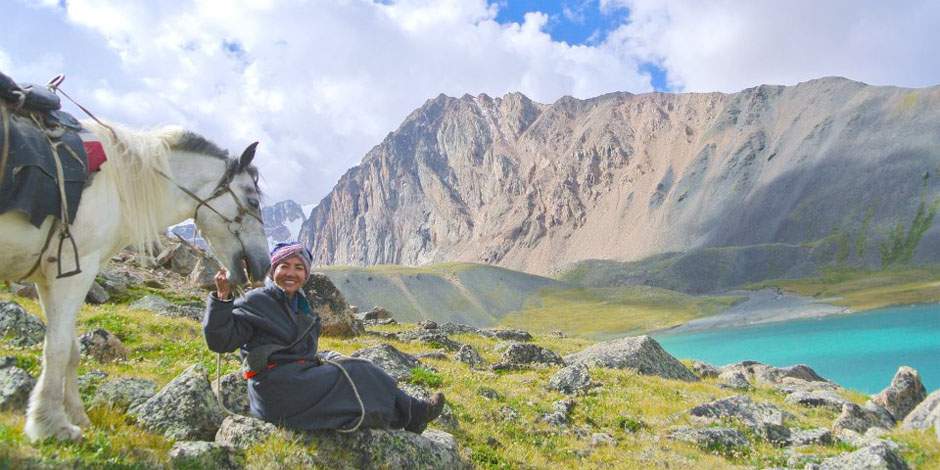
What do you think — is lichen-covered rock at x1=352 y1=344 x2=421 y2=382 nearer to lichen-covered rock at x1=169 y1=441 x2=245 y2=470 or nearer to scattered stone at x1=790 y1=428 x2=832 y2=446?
lichen-covered rock at x1=169 y1=441 x2=245 y2=470

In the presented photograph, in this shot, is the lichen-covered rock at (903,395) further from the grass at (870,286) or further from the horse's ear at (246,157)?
the grass at (870,286)

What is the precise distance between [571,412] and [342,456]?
8.37 m

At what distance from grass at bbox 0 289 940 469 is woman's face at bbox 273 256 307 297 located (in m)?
1.81

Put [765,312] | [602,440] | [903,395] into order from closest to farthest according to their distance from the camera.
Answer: [602,440], [903,395], [765,312]

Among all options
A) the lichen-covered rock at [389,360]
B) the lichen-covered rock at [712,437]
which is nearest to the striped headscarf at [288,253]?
the lichen-covered rock at [389,360]

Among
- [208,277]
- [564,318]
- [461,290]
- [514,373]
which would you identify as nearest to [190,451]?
[514,373]

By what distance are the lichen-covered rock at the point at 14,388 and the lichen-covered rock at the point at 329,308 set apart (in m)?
16.3

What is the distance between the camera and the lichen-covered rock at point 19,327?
11094mm

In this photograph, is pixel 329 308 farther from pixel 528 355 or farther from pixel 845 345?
pixel 845 345

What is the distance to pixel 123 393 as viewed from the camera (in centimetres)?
743

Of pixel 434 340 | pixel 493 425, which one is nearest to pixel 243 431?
pixel 493 425

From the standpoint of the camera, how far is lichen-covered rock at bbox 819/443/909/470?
9.59m

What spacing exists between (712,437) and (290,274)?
34.6 ft

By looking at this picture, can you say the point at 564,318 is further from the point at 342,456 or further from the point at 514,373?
the point at 342,456
